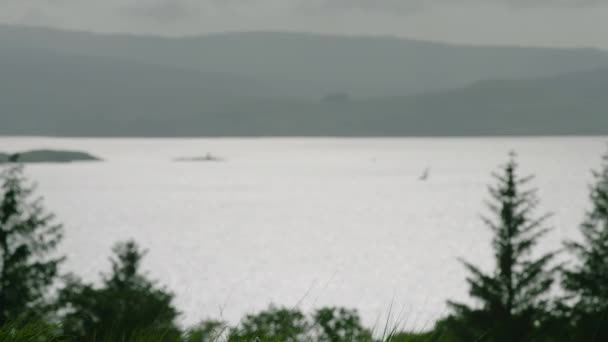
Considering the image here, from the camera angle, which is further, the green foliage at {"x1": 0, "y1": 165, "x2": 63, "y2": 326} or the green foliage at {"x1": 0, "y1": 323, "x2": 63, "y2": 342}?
the green foliage at {"x1": 0, "y1": 165, "x2": 63, "y2": 326}

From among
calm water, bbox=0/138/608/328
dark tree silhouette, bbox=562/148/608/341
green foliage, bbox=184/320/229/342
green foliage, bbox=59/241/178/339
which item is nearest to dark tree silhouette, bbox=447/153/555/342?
dark tree silhouette, bbox=562/148/608/341

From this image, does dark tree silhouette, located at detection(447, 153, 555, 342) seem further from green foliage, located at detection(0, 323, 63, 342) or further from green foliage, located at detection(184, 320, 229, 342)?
green foliage, located at detection(0, 323, 63, 342)

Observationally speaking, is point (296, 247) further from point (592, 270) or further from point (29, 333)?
point (29, 333)

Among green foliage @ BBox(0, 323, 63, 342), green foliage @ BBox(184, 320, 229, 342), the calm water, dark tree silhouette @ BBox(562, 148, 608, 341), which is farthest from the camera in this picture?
the calm water

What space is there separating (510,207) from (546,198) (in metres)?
155

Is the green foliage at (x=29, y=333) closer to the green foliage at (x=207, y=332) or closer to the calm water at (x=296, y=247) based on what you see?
the green foliage at (x=207, y=332)

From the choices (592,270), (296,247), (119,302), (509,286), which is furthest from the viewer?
(296,247)

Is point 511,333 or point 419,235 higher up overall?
point 419,235

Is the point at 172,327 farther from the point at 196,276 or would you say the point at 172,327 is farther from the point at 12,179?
the point at 196,276

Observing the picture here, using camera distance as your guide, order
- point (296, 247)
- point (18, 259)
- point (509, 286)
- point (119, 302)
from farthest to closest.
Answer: point (296, 247) → point (509, 286) → point (119, 302) → point (18, 259)

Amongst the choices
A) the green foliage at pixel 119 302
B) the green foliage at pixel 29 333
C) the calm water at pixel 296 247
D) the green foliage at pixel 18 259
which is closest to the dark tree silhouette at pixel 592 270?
the calm water at pixel 296 247

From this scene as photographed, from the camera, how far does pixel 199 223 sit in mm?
157875

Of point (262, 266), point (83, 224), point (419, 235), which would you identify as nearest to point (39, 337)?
point (262, 266)

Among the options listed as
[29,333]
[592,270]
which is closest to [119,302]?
[592,270]
